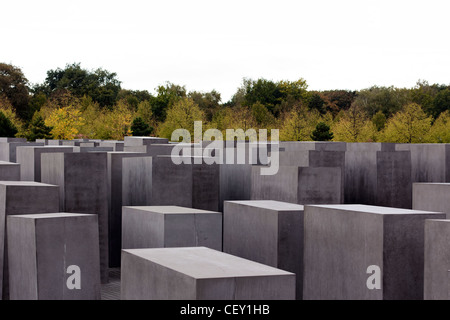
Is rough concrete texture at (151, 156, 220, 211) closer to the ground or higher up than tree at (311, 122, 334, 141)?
closer to the ground

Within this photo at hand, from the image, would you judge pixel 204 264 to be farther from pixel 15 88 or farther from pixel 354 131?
pixel 15 88

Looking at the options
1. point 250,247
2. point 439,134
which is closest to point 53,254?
point 250,247

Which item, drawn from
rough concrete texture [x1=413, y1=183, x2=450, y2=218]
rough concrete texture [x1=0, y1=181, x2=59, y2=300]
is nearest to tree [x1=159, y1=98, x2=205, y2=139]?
rough concrete texture [x1=413, y1=183, x2=450, y2=218]

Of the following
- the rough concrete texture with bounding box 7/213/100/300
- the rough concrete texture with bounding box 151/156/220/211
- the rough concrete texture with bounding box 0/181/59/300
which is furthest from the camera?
the rough concrete texture with bounding box 151/156/220/211

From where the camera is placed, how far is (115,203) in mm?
13031

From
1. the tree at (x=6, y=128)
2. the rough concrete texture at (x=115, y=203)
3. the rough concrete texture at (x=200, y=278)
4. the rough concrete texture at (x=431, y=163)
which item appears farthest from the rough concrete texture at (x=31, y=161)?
the tree at (x=6, y=128)

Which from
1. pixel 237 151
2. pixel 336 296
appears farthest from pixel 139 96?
pixel 336 296

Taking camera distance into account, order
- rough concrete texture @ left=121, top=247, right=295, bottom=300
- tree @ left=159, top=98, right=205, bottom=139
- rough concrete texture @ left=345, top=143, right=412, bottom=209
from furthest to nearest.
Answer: tree @ left=159, top=98, right=205, bottom=139 < rough concrete texture @ left=345, top=143, right=412, bottom=209 < rough concrete texture @ left=121, top=247, right=295, bottom=300

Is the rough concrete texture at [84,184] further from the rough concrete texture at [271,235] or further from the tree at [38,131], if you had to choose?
the tree at [38,131]

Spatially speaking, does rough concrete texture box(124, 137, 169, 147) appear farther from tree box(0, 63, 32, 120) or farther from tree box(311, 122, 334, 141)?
tree box(0, 63, 32, 120)

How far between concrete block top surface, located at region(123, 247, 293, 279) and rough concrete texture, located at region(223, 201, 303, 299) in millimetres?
1966

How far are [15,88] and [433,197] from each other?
5383 cm

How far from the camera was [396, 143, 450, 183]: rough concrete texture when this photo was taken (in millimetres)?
15711

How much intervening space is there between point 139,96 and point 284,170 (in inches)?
2478
